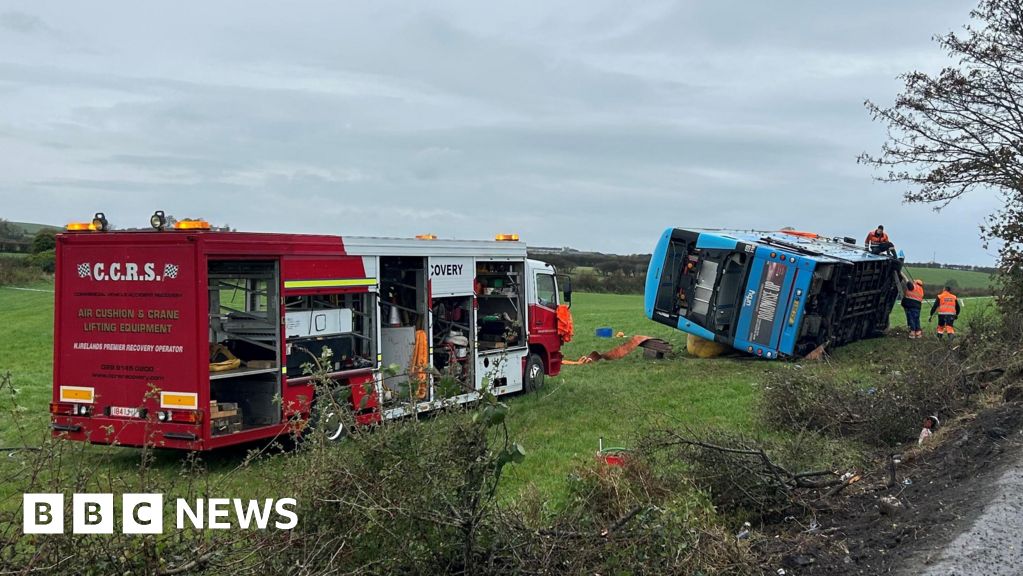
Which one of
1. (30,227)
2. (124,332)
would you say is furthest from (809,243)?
(30,227)

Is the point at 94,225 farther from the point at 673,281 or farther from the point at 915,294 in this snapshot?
the point at 915,294

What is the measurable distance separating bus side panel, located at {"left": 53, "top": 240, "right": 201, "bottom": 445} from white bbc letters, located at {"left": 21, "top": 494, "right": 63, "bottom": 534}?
515 cm

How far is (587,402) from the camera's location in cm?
1347

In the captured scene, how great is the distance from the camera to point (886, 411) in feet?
31.2

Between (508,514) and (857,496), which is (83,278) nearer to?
(508,514)

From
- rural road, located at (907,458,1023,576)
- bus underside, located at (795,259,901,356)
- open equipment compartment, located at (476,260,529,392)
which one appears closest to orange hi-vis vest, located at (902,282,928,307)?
bus underside, located at (795,259,901,356)

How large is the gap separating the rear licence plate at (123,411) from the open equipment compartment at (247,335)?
775 millimetres

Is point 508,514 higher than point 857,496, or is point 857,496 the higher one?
point 508,514

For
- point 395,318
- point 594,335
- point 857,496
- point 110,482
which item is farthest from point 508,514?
point 594,335

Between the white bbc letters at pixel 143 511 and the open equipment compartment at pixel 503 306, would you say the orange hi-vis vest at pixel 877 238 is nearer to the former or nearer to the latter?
the open equipment compartment at pixel 503 306

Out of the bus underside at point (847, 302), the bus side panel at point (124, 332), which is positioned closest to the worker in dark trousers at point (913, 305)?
the bus underside at point (847, 302)

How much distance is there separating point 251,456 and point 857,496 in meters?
4.74

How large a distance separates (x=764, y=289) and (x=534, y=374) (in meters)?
5.87

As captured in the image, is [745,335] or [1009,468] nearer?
[1009,468]
